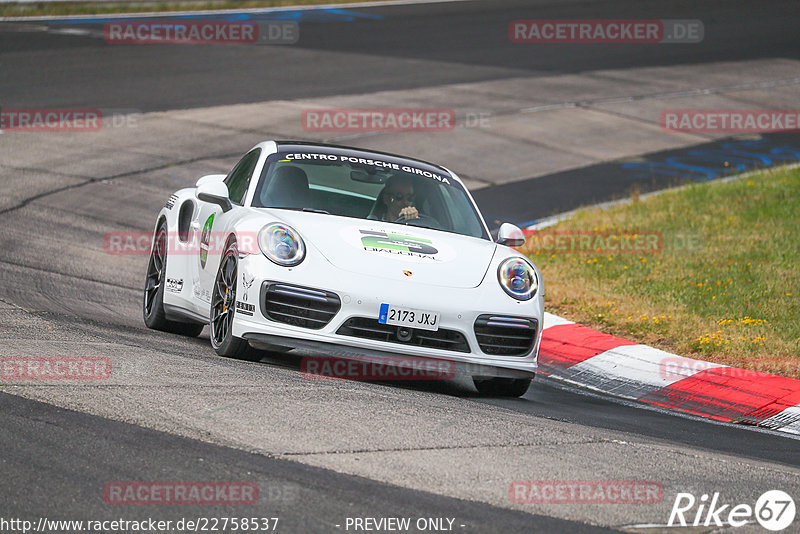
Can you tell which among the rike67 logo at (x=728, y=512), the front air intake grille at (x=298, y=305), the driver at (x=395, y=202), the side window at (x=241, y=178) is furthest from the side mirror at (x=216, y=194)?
the rike67 logo at (x=728, y=512)

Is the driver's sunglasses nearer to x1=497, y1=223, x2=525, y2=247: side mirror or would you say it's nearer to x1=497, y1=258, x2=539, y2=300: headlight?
x1=497, y1=223, x2=525, y2=247: side mirror

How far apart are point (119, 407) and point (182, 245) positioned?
332 cm

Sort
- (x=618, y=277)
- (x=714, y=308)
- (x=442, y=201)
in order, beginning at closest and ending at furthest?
(x=442, y=201) < (x=714, y=308) < (x=618, y=277)

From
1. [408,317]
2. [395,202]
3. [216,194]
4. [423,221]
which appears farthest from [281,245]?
[423,221]

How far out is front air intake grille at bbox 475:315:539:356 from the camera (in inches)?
273

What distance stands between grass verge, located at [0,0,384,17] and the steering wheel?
2089cm

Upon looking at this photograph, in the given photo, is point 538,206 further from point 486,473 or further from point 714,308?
point 486,473

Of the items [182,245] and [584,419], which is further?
[182,245]

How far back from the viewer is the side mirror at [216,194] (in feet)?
25.4

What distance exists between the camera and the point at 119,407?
538 cm

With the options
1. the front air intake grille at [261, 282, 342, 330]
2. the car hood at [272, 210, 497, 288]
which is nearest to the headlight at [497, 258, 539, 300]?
the car hood at [272, 210, 497, 288]

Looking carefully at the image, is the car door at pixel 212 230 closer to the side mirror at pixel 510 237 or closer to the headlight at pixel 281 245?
the headlight at pixel 281 245

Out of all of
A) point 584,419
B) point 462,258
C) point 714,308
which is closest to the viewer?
point 584,419

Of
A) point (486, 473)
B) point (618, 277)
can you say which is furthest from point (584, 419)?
point (618, 277)
